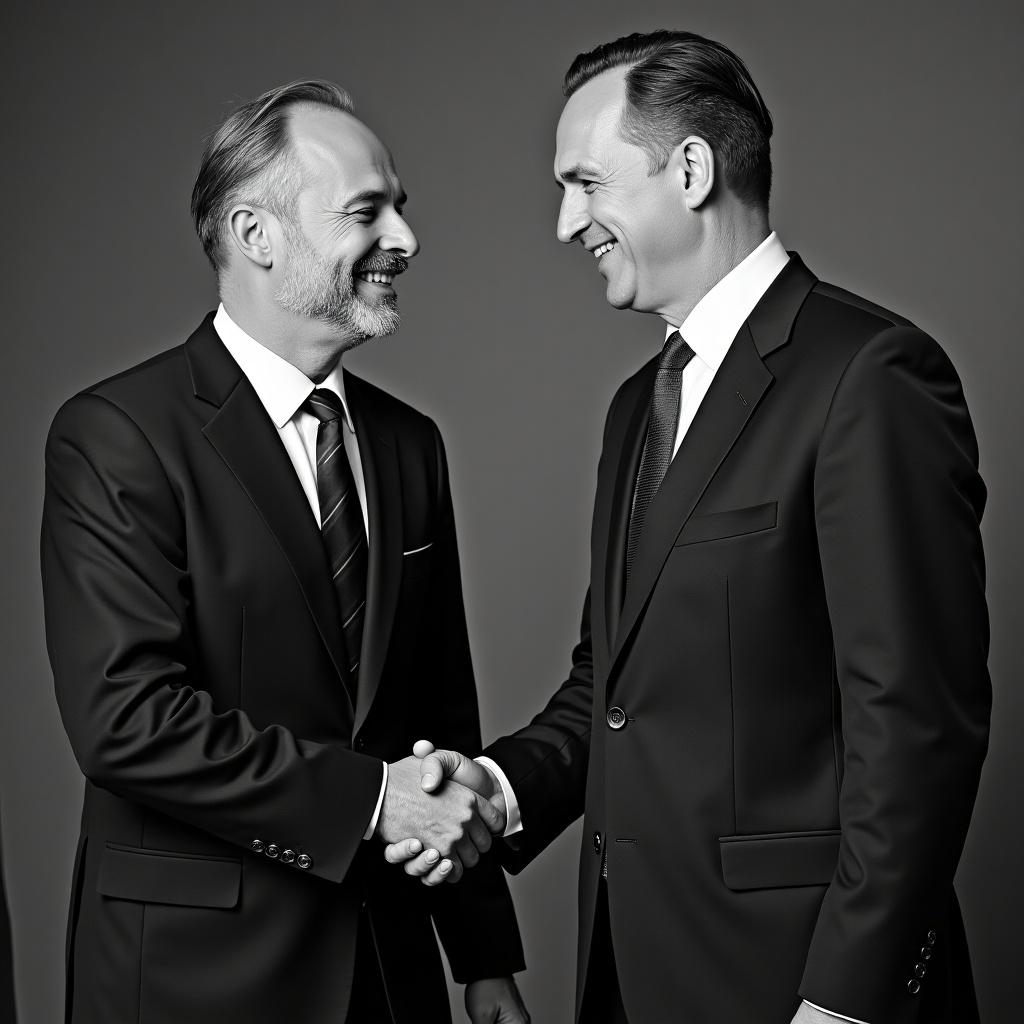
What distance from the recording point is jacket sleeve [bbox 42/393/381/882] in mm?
2363

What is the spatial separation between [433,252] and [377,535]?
75.6 inches

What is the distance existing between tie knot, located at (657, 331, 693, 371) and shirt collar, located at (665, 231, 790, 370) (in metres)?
0.05

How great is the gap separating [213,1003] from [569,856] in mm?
2143

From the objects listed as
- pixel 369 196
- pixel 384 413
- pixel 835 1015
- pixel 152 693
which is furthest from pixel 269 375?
pixel 835 1015

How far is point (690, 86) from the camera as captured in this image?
252 centimetres

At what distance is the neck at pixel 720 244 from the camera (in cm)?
247

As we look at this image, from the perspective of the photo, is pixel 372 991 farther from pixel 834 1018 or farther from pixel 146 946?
pixel 834 1018

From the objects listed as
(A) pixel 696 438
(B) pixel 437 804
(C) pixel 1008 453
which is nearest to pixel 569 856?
(C) pixel 1008 453

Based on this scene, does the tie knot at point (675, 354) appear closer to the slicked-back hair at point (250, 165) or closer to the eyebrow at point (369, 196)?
the eyebrow at point (369, 196)

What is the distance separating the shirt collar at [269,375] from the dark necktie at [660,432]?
2.11 ft

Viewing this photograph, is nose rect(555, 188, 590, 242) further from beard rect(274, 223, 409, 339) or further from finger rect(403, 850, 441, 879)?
finger rect(403, 850, 441, 879)

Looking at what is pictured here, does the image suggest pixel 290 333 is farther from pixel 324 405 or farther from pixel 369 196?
pixel 369 196

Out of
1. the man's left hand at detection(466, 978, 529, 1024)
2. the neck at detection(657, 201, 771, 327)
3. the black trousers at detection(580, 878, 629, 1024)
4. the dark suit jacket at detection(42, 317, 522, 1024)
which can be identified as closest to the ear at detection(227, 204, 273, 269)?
the dark suit jacket at detection(42, 317, 522, 1024)

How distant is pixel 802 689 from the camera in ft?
7.29
